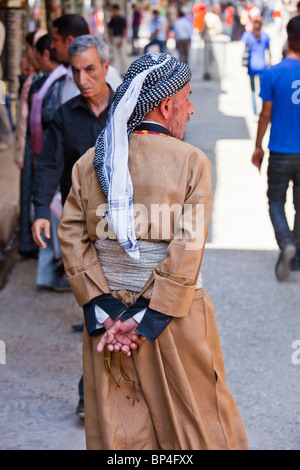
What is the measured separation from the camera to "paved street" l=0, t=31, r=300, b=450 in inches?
162

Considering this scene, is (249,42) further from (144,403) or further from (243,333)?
(144,403)

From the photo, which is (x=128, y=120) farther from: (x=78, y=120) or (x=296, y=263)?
(x=296, y=263)

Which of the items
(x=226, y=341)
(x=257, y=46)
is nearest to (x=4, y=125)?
(x=257, y=46)

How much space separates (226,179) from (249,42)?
14.8ft

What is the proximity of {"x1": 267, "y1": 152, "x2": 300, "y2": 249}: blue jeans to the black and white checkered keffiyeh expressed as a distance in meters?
3.39

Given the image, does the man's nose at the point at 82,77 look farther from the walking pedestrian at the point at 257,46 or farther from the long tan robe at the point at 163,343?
the walking pedestrian at the point at 257,46

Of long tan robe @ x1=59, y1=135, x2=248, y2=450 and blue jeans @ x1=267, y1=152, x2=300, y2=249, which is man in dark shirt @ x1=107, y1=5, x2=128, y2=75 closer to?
blue jeans @ x1=267, y1=152, x2=300, y2=249

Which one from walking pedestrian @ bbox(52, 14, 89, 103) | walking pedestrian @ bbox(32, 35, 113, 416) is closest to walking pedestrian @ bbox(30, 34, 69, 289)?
walking pedestrian @ bbox(52, 14, 89, 103)

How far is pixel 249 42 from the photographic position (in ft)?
43.1

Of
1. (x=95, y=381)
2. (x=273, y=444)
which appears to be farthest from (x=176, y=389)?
(x=273, y=444)

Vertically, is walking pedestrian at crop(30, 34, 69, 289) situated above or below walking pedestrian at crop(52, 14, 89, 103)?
below

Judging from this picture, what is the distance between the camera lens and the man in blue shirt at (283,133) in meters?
5.91

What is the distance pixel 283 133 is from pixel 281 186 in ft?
1.45

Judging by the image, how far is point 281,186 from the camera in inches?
243
